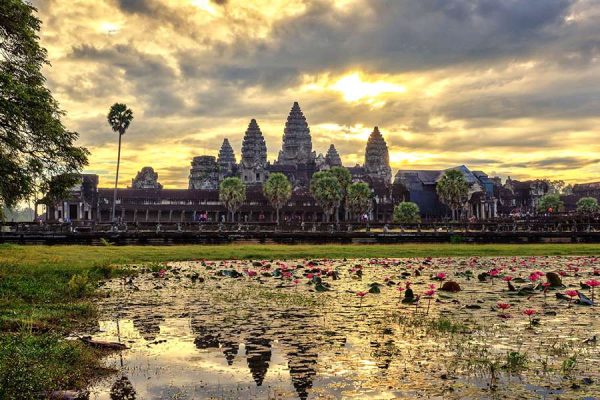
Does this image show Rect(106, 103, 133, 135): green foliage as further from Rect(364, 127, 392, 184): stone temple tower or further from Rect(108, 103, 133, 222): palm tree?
Rect(364, 127, 392, 184): stone temple tower


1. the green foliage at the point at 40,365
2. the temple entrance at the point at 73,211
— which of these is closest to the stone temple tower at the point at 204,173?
the temple entrance at the point at 73,211

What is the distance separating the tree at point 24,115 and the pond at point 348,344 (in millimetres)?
10484

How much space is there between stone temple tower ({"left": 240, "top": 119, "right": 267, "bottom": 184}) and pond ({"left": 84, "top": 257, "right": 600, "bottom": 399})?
145 metres

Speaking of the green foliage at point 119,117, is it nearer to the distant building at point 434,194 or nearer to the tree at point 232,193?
the tree at point 232,193

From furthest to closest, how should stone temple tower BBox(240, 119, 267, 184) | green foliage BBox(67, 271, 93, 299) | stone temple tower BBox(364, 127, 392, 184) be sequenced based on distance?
stone temple tower BBox(364, 127, 392, 184) < stone temple tower BBox(240, 119, 267, 184) < green foliage BBox(67, 271, 93, 299)

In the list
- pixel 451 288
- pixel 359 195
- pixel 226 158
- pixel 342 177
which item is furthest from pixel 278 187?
pixel 451 288

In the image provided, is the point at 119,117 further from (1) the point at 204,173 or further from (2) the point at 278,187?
(1) the point at 204,173

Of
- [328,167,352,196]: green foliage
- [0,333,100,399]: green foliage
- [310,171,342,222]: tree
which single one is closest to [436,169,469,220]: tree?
[328,167,352,196]: green foliage

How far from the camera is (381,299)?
14148 mm

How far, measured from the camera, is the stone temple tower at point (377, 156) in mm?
181375

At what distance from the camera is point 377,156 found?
598 ft

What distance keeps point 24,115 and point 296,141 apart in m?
151

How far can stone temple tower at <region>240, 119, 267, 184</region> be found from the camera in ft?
526

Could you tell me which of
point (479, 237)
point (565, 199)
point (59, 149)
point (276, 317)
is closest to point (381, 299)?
point (276, 317)
